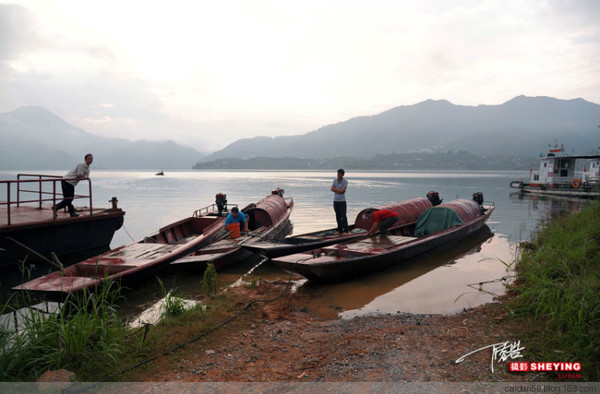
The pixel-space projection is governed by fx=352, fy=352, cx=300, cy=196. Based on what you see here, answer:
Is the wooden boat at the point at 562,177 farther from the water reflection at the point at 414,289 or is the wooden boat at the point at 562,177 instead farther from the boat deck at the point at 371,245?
the boat deck at the point at 371,245

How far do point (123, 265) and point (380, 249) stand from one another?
6712mm

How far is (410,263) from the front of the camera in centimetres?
1142

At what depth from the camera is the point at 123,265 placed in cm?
844

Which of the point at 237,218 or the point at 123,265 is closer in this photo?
the point at 123,265

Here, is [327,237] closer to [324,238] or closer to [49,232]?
[324,238]

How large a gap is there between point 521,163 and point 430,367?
188 meters

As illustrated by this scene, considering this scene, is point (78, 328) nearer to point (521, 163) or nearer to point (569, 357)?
point (569, 357)

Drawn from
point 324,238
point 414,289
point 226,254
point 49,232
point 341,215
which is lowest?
point 414,289

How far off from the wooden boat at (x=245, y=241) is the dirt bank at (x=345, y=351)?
345 centimetres

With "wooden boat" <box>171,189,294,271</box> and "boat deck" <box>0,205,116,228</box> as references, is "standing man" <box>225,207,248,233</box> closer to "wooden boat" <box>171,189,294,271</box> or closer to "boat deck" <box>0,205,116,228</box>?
"wooden boat" <box>171,189,294,271</box>

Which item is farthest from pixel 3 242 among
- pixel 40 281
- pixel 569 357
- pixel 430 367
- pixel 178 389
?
pixel 569 357

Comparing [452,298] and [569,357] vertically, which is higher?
[569,357]

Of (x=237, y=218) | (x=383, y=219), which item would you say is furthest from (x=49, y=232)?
(x=383, y=219)

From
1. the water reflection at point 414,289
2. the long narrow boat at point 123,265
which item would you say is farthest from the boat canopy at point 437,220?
the long narrow boat at point 123,265
